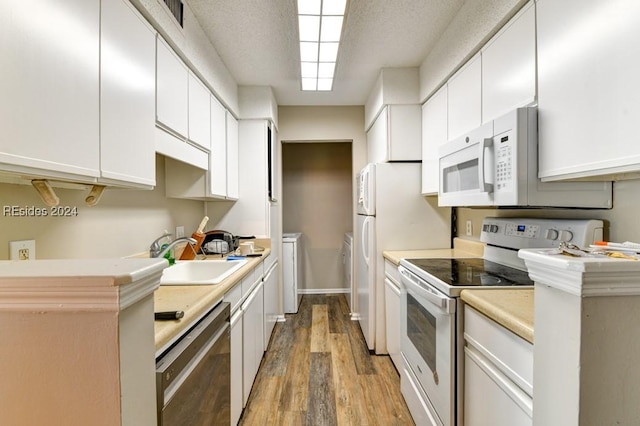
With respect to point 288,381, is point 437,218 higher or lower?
higher

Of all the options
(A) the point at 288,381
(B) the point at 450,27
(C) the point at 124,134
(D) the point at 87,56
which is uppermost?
(B) the point at 450,27

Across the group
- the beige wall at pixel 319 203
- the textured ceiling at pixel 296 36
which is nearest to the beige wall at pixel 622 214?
the textured ceiling at pixel 296 36

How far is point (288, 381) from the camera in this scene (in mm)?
2184

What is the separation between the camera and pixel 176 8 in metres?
1.59

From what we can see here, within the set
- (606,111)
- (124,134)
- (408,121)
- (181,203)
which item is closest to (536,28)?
(606,111)

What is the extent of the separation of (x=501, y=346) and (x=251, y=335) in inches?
58.0

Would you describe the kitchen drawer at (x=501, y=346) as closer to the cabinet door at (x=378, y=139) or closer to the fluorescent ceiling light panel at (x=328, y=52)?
the cabinet door at (x=378, y=139)

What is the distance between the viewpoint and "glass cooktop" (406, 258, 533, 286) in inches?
54.1

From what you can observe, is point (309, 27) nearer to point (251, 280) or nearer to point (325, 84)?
point (325, 84)

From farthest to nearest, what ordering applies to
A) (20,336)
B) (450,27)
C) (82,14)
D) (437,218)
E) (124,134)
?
(437,218) → (450,27) → (124,134) → (82,14) → (20,336)

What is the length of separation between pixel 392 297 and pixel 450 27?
1937 millimetres

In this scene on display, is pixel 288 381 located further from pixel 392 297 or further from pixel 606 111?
pixel 606 111

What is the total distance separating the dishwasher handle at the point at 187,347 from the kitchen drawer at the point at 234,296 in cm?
14

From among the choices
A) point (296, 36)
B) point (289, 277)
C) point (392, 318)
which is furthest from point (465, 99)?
point (289, 277)
